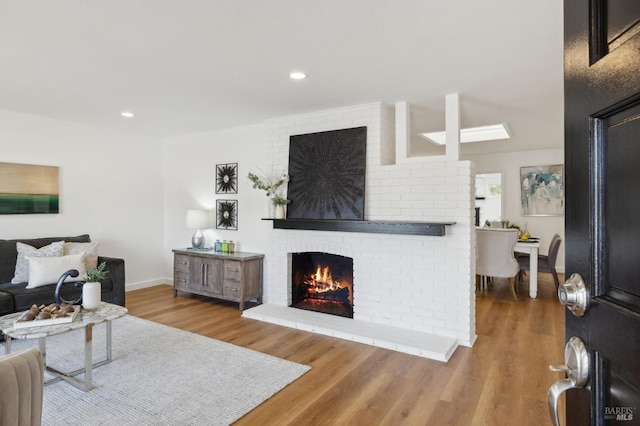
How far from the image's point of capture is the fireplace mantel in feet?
11.2

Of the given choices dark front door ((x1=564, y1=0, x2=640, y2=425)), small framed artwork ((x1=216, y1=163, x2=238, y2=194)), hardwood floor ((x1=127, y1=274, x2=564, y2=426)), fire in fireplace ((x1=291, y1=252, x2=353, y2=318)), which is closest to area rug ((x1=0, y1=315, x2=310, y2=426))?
hardwood floor ((x1=127, y1=274, x2=564, y2=426))

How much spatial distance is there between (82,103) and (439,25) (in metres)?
3.69

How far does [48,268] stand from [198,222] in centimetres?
184

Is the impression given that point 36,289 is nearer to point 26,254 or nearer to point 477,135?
point 26,254

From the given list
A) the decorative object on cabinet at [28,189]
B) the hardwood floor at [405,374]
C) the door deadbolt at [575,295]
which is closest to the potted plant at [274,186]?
the hardwood floor at [405,374]

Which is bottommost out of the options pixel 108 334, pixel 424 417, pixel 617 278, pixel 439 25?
pixel 424 417

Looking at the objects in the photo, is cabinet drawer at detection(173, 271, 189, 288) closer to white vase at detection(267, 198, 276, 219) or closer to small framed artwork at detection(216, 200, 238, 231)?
small framed artwork at detection(216, 200, 238, 231)

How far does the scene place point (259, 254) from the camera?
4852mm

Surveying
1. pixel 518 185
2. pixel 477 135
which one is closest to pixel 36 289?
pixel 477 135

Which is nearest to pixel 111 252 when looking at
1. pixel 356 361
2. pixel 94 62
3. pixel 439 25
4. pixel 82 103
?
pixel 82 103

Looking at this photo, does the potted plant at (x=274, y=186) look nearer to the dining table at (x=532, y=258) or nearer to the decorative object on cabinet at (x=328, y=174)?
the decorative object on cabinet at (x=328, y=174)

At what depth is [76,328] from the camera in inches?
97.8

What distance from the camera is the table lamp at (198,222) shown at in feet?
17.1

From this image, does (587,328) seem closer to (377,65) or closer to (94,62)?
(377,65)
